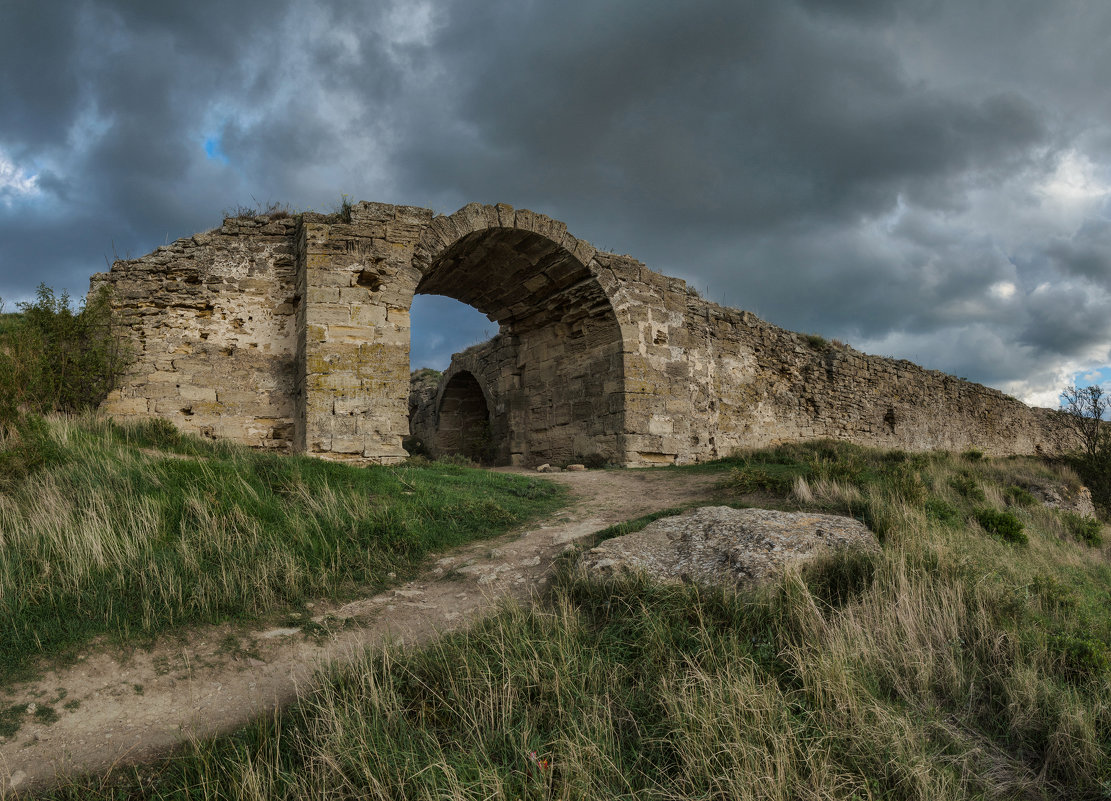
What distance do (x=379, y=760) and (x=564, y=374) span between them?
1042 centimetres

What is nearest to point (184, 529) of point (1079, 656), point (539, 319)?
point (1079, 656)

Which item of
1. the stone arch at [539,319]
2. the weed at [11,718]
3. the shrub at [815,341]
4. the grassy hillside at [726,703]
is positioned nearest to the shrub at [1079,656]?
the grassy hillside at [726,703]

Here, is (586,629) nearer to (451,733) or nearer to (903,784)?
(451,733)

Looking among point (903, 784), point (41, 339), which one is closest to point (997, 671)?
point (903, 784)

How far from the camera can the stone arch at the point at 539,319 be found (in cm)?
1093

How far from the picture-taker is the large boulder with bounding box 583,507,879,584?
14.8 ft

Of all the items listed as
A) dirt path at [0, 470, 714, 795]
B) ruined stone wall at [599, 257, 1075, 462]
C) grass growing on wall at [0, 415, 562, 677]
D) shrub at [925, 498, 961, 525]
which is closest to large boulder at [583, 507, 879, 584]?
dirt path at [0, 470, 714, 795]

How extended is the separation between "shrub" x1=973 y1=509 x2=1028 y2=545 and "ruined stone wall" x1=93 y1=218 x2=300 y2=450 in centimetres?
928

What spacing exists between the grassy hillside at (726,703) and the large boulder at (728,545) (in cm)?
26

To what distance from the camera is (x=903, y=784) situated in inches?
102

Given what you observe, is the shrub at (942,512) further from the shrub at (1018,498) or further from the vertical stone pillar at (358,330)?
the vertical stone pillar at (358,330)

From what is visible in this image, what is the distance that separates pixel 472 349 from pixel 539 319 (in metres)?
4.17

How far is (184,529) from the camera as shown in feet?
16.6

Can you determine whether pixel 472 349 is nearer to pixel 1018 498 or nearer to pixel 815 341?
pixel 815 341
